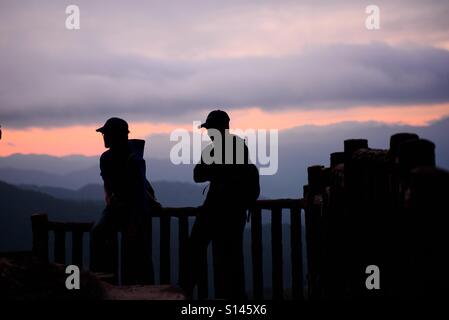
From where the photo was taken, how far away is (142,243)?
22.6 ft

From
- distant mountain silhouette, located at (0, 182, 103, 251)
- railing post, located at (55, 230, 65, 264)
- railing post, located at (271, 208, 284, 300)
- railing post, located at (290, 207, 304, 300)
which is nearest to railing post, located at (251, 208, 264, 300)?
railing post, located at (271, 208, 284, 300)

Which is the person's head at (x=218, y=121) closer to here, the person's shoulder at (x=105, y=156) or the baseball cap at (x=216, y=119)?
the baseball cap at (x=216, y=119)

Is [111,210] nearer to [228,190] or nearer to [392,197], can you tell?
[228,190]

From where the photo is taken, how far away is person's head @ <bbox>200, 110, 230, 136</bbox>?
20.1 ft

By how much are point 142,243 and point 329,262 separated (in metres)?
2.31

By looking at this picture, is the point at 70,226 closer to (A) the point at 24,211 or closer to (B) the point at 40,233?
(B) the point at 40,233

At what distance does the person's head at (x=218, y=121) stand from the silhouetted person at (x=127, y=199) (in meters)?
1.17

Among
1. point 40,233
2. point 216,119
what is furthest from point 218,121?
point 40,233

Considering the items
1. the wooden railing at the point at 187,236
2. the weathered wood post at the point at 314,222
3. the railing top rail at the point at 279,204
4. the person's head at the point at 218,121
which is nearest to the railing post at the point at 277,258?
the wooden railing at the point at 187,236

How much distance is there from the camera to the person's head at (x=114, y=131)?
6.81m

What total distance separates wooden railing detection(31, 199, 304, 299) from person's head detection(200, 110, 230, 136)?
5.63 ft

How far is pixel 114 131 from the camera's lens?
6.83 metres

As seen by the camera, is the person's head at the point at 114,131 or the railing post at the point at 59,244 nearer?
the person's head at the point at 114,131
